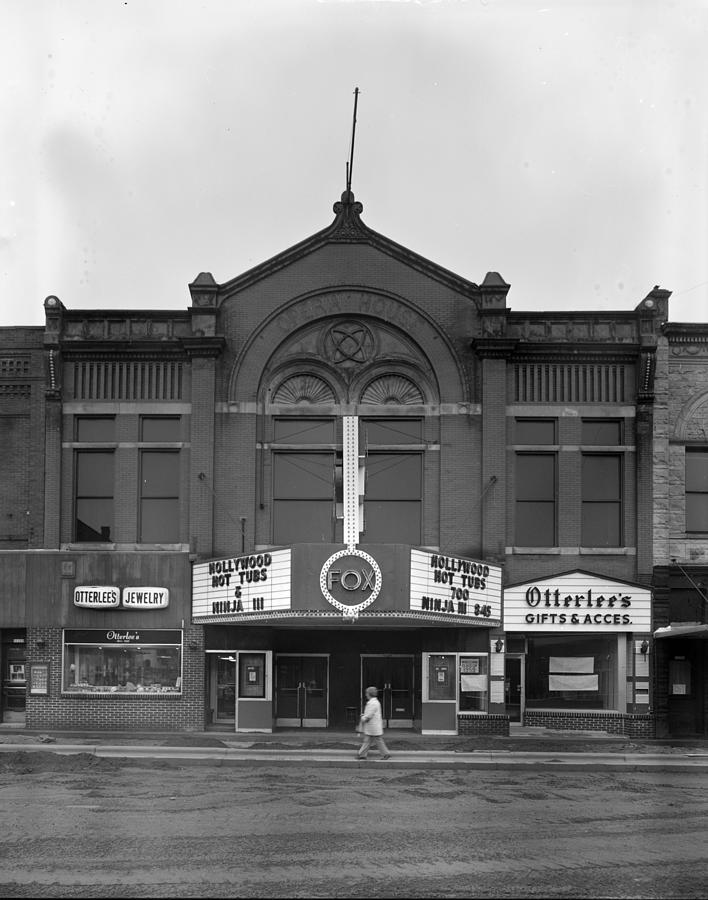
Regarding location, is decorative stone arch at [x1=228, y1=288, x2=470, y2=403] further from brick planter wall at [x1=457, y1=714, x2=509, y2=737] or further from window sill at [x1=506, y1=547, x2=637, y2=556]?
brick planter wall at [x1=457, y1=714, x2=509, y2=737]

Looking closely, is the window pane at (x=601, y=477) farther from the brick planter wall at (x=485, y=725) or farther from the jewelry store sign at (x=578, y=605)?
the brick planter wall at (x=485, y=725)

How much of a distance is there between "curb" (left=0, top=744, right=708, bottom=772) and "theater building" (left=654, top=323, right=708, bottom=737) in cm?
339

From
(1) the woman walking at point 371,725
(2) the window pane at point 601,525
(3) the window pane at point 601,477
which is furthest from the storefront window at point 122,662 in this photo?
(3) the window pane at point 601,477

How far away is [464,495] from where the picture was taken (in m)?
29.2

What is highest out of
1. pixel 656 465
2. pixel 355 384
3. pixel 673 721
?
pixel 355 384

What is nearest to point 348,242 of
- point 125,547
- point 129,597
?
point 125,547

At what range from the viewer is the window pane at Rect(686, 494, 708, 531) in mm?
29594

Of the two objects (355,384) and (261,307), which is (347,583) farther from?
(261,307)

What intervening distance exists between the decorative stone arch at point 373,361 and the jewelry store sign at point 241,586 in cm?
471

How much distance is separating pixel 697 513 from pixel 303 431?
11049 mm

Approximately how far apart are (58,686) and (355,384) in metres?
11.4

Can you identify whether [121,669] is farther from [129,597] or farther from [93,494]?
[93,494]

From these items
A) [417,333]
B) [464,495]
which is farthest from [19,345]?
[464,495]

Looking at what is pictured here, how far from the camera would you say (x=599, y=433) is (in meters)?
29.8
